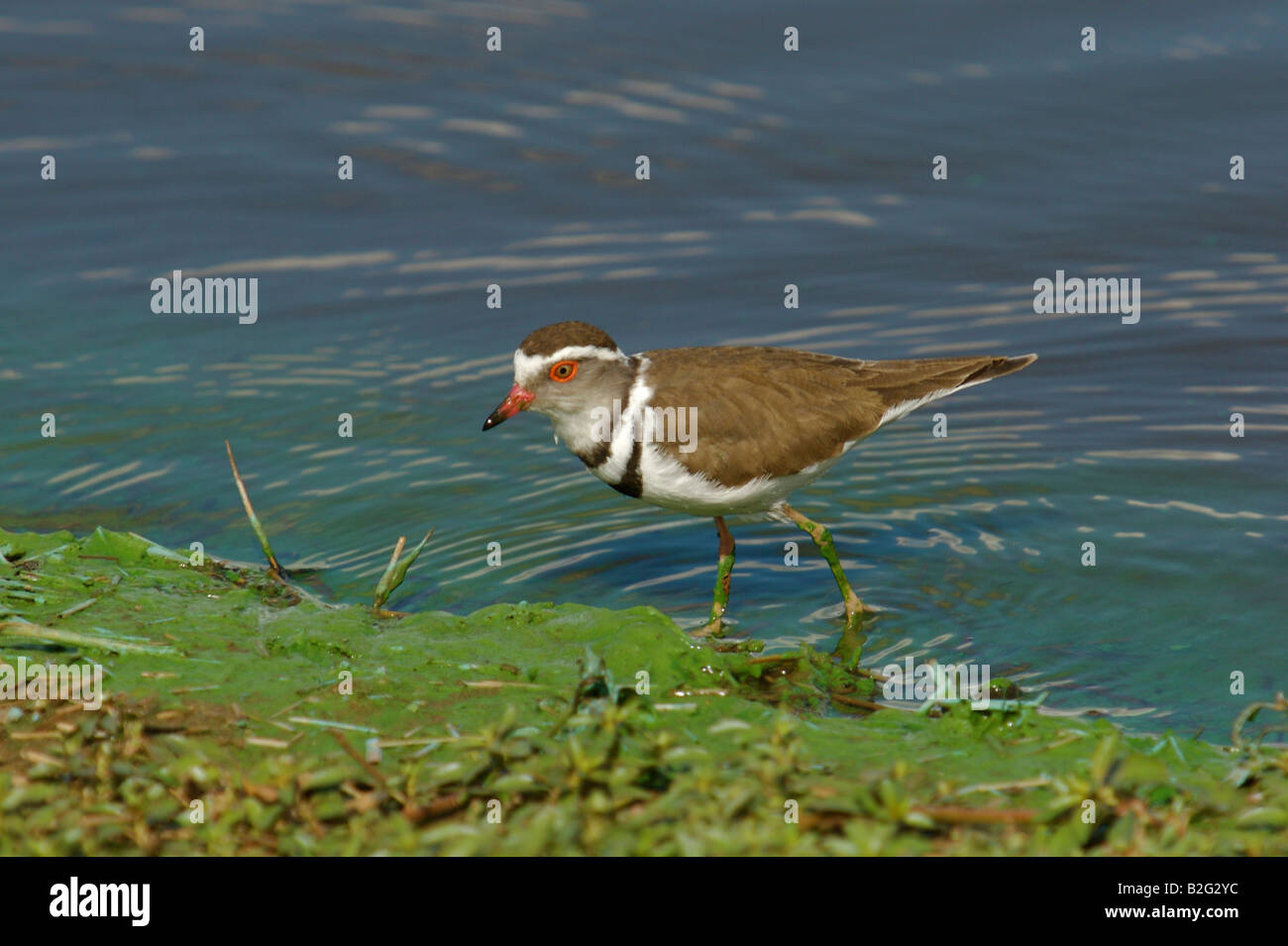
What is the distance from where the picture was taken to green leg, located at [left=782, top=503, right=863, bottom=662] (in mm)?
8445

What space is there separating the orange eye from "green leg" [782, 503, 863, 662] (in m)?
1.61

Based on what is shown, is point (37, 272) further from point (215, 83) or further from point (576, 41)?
point (576, 41)

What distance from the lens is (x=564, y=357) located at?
27.6 feet

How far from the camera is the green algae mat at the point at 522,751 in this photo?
4754 mm

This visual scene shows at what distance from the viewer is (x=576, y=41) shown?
51.2ft

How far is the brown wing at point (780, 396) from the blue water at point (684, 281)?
3.27ft

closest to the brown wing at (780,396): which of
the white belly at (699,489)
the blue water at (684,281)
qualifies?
the white belly at (699,489)

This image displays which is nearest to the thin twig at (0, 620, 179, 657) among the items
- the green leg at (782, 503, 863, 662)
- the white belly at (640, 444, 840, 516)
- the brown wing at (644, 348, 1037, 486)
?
the white belly at (640, 444, 840, 516)

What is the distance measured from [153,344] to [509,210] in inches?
141

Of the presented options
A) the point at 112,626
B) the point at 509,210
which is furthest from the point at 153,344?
the point at 112,626

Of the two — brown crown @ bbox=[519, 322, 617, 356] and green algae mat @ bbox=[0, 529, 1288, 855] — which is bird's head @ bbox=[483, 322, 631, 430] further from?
green algae mat @ bbox=[0, 529, 1288, 855]

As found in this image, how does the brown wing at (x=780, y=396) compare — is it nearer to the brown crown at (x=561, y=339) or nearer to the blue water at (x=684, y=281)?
the brown crown at (x=561, y=339)

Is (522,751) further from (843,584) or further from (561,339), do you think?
(843,584)

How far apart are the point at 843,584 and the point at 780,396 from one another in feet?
3.82
